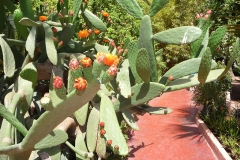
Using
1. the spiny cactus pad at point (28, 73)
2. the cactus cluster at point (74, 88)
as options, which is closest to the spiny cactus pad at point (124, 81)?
the cactus cluster at point (74, 88)

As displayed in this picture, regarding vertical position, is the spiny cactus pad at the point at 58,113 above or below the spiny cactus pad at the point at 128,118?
above

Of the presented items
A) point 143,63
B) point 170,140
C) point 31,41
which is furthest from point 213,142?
point 31,41

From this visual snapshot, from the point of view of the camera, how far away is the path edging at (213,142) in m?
5.40

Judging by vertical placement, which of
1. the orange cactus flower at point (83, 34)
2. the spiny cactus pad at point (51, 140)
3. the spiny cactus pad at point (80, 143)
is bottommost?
the spiny cactus pad at point (80, 143)

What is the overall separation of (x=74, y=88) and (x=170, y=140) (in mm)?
5231

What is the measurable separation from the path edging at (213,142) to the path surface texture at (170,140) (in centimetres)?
9

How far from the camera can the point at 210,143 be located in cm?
614

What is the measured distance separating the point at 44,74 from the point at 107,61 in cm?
115

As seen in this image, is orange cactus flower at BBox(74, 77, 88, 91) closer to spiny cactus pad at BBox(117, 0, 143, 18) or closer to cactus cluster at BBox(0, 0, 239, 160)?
cactus cluster at BBox(0, 0, 239, 160)

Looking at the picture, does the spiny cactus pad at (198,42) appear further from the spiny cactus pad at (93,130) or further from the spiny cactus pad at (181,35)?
the spiny cactus pad at (93,130)

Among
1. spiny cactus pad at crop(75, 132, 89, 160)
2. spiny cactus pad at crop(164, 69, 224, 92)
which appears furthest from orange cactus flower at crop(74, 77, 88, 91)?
spiny cactus pad at crop(164, 69, 224, 92)

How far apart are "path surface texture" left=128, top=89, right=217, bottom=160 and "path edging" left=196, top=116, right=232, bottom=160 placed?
3.7 inches

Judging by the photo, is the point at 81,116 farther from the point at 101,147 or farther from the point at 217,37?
the point at 217,37

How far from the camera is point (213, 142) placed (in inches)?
233
